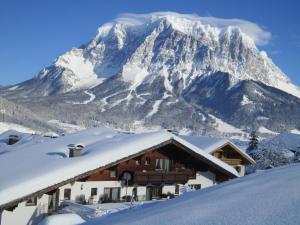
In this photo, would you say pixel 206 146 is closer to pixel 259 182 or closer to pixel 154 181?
pixel 154 181

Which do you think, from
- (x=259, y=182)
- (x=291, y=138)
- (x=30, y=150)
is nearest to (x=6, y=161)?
(x=30, y=150)

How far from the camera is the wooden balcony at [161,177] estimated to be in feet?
84.1

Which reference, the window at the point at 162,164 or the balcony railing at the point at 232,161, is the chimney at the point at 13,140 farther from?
the window at the point at 162,164

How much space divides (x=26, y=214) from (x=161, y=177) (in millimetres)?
7840

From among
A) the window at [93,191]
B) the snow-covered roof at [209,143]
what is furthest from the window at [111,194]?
the snow-covered roof at [209,143]

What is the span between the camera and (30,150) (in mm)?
27719

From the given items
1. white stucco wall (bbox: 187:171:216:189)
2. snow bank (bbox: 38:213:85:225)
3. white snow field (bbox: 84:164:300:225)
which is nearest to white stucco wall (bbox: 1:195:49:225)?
snow bank (bbox: 38:213:85:225)

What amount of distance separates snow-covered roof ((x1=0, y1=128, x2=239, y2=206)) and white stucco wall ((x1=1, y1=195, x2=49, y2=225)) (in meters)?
1.50

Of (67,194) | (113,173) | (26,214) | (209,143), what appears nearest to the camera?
(26,214)

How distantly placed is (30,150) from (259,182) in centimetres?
2005

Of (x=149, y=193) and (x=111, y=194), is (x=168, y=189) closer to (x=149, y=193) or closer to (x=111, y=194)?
(x=149, y=193)

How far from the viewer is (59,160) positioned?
2259cm

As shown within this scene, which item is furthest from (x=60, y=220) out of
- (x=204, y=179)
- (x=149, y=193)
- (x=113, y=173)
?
(x=204, y=179)

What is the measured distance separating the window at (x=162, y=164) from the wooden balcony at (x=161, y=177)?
429 millimetres
